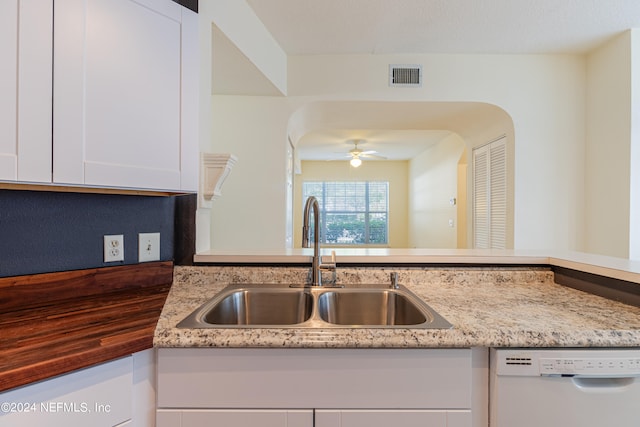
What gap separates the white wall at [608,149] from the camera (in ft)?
7.45

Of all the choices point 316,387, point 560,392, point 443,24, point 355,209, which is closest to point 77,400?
point 316,387

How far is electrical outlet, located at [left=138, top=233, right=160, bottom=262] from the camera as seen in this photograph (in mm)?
1275

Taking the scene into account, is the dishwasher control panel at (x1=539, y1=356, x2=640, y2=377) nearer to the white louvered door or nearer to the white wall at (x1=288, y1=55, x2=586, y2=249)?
the white wall at (x1=288, y1=55, x2=586, y2=249)

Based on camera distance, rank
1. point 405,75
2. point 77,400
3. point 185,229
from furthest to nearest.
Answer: point 405,75, point 185,229, point 77,400

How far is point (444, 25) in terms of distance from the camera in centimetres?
220

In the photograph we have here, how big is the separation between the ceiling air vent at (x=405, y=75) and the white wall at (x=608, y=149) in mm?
1427

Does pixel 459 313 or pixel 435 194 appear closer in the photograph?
pixel 459 313

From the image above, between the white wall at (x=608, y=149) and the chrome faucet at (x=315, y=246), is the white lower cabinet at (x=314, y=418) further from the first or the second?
the white wall at (x=608, y=149)

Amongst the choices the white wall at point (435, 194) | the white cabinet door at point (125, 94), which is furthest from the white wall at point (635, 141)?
the white cabinet door at point (125, 94)

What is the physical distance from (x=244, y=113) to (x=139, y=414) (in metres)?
2.26

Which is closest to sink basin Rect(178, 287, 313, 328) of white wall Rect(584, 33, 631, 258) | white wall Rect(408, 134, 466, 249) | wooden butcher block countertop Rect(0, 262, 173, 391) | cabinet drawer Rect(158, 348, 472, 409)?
wooden butcher block countertop Rect(0, 262, 173, 391)

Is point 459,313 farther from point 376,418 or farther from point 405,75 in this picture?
point 405,75

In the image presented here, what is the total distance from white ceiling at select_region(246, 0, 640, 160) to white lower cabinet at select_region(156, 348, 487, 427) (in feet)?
6.82

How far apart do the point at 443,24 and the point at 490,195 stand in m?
1.74
